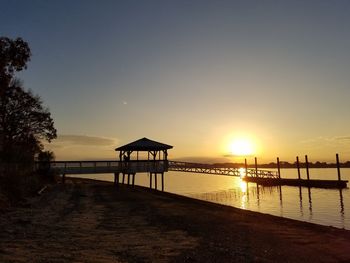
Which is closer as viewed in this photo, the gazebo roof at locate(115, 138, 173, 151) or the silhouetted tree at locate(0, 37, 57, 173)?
the silhouetted tree at locate(0, 37, 57, 173)

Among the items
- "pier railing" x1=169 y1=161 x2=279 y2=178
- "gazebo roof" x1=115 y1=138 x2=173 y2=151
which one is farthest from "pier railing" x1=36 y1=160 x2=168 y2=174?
"pier railing" x1=169 y1=161 x2=279 y2=178

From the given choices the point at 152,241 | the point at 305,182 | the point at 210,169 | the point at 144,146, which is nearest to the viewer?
the point at 152,241

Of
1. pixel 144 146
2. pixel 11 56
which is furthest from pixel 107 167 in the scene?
pixel 11 56

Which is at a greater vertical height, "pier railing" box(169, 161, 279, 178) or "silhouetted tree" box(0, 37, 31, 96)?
"silhouetted tree" box(0, 37, 31, 96)

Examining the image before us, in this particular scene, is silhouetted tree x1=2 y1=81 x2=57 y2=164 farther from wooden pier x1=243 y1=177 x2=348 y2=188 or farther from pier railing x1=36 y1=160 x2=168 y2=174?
wooden pier x1=243 y1=177 x2=348 y2=188

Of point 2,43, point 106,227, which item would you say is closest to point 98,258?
point 106,227

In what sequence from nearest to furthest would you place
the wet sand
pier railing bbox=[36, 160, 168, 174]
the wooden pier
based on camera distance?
Answer: the wet sand < pier railing bbox=[36, 160, 168, 174] < the wooden pier

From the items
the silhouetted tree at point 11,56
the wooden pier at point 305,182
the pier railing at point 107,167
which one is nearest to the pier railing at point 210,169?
the wooden pier at point 305,182

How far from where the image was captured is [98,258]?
27.7 ft

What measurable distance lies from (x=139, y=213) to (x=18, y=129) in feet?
76.1

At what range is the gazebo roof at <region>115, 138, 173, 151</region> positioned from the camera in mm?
46062

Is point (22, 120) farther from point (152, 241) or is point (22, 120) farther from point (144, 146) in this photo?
point (152, 241)

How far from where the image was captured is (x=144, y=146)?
46.1 m

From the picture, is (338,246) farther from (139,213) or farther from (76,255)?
(139,213)
